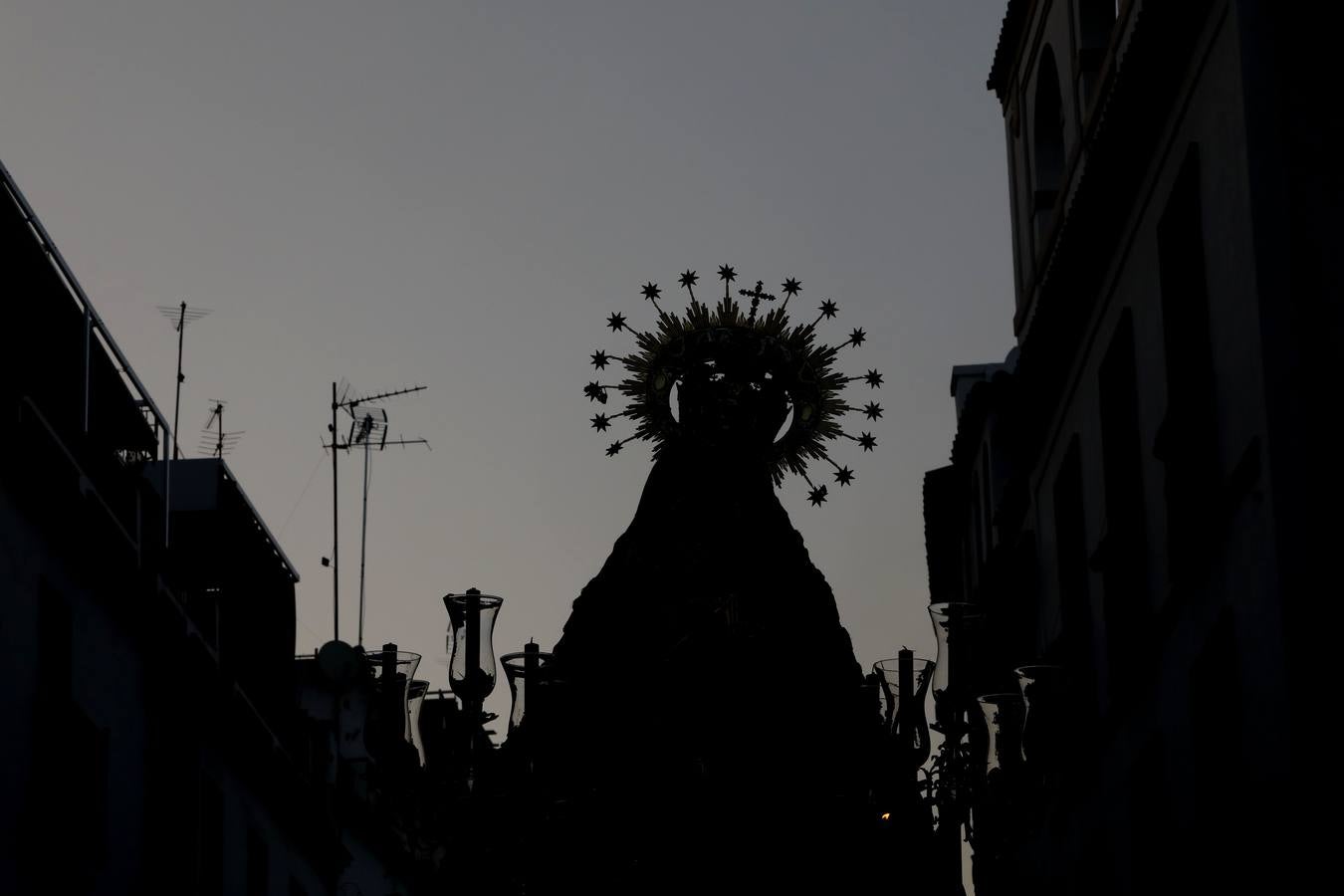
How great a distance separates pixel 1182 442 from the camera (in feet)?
56.4

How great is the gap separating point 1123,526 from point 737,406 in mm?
7347

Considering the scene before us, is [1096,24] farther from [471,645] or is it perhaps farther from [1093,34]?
[471,645]

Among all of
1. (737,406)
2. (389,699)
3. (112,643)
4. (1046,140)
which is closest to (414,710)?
(389,699)

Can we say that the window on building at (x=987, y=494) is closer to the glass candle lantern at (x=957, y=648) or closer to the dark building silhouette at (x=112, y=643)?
the dark building silhouette at (x=112, y=643)

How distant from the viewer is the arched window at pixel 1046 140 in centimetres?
2833

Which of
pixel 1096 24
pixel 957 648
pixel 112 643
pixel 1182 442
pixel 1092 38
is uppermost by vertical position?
pixel 1096 24

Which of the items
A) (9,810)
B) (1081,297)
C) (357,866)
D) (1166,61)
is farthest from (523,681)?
(357,866)

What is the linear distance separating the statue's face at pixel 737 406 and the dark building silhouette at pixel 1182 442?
2.93 m

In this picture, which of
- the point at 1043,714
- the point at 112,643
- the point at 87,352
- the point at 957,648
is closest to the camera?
the point at 1043,714

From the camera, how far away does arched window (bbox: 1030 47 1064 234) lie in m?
28.3

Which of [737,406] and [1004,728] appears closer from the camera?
[1004,728]

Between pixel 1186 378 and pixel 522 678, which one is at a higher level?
pixel 1186 378

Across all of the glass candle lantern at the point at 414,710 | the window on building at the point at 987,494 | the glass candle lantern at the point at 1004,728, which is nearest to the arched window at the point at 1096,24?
the window on building at the point at 987,494

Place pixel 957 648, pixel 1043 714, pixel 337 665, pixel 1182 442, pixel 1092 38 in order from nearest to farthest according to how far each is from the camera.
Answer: pixel 1043 714
pixel 957 648
pixel 1182 442
pixel 337 665
pixel 1092 38
